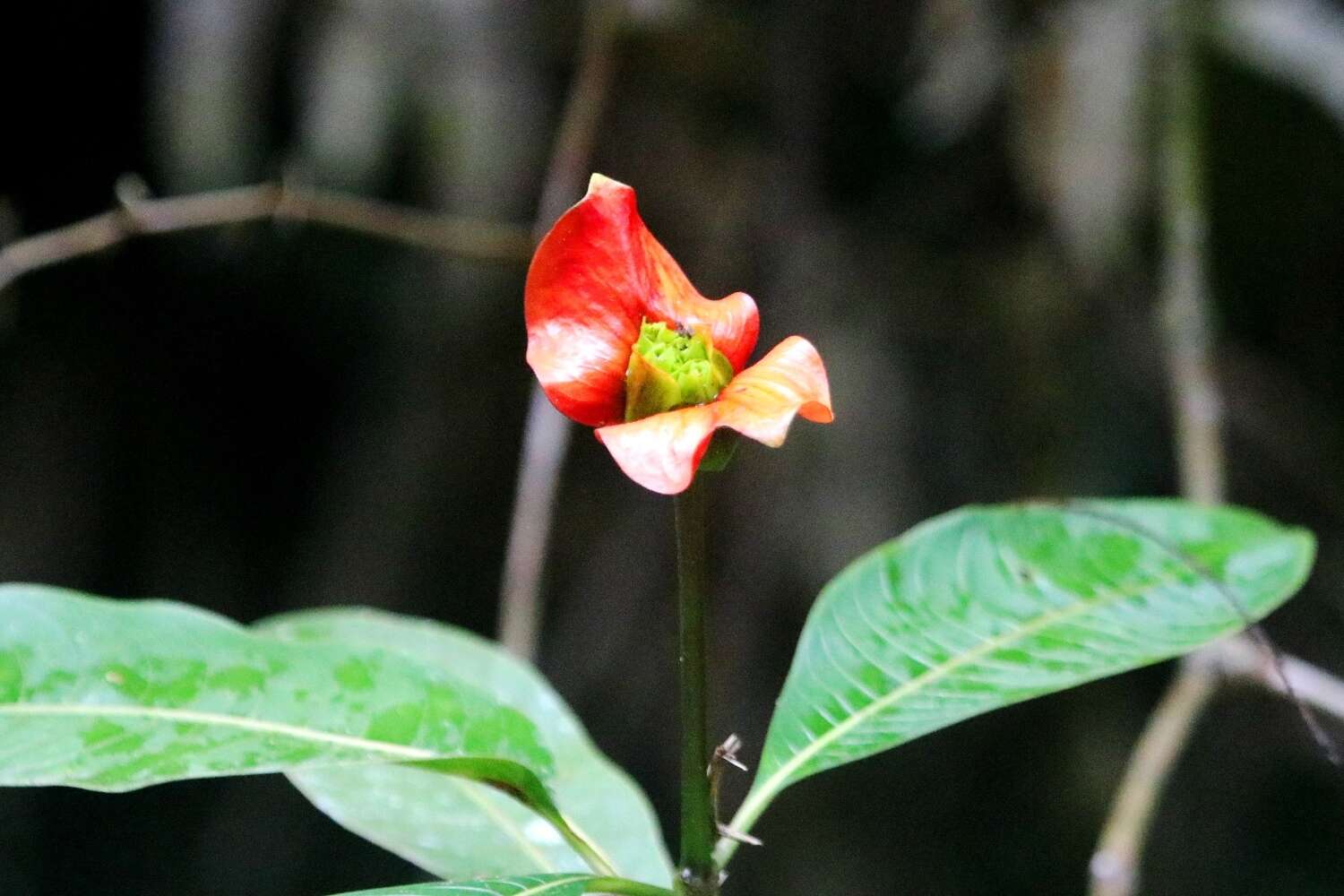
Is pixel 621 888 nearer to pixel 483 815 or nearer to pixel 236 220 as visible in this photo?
pixel 483 815

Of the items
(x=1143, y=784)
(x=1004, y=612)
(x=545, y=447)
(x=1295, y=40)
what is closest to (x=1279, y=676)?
(x=1143, y=784)

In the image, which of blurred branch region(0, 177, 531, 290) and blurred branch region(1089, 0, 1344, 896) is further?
blurred branch region(0, 177, 531, 290)

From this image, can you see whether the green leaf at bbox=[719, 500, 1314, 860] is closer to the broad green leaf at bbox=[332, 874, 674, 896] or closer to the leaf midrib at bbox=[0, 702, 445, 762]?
the broad green leaf at bbox=[332, 874, 674, 896]

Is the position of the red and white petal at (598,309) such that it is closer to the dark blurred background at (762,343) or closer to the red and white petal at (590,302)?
the red and white petal at (590,302)

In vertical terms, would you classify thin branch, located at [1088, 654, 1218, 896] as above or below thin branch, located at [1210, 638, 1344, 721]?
below

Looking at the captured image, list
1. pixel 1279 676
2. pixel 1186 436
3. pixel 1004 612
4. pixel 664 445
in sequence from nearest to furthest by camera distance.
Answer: pixel 664 445, pixel 1004 612, pixel 1279 676, pixel 1186 436

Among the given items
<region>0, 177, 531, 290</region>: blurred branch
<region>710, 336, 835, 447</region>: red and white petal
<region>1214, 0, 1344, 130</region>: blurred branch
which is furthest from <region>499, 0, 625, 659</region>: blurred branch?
<region>1214, 0, 1344, 130</region>: blurred branch

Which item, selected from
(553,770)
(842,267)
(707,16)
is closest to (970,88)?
(842,267)
